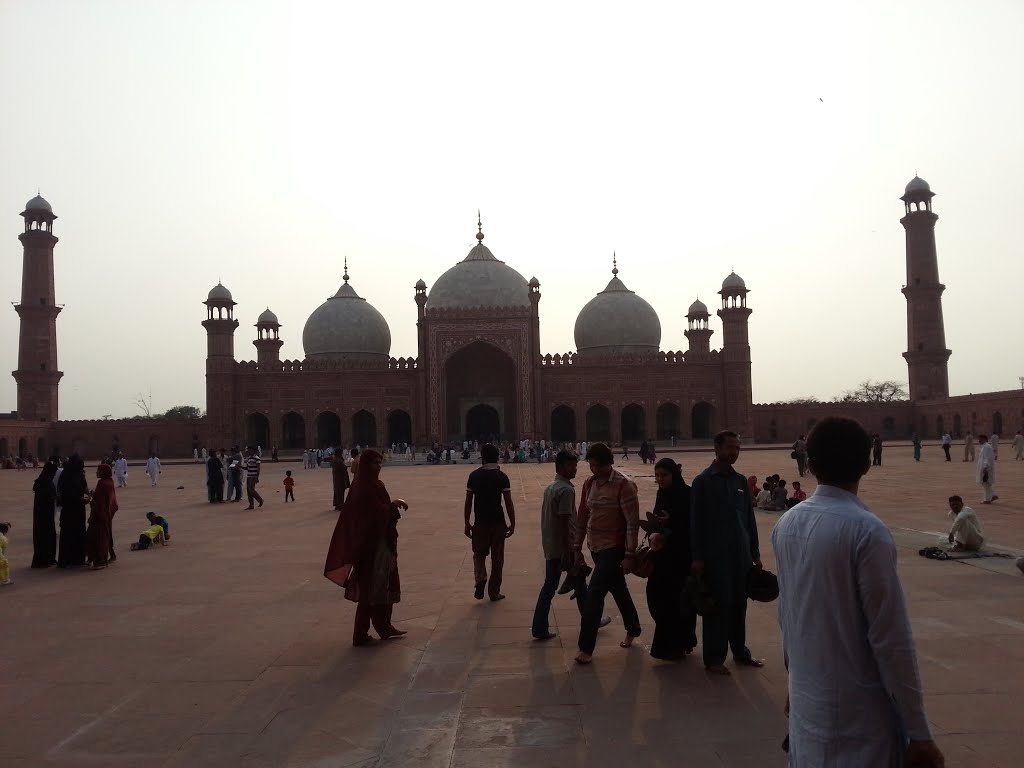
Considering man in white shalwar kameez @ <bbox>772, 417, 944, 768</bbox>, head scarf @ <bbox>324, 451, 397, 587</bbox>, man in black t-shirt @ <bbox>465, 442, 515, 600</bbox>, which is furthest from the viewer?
man in black t-shirt @ <bbox>465, 442, 515, 600</bbox>

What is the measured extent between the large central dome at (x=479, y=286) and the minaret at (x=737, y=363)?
8.52m

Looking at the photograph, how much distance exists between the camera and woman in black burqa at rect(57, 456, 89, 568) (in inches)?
275

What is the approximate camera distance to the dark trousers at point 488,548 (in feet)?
16.9

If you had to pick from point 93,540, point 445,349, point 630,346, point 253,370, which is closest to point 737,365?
point 630,346

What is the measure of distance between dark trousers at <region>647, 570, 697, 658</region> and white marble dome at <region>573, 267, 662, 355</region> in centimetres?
3428

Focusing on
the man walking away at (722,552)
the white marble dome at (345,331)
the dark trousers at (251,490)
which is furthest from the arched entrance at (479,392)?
the man walking away at (722,552)

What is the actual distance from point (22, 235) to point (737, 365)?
3030cm

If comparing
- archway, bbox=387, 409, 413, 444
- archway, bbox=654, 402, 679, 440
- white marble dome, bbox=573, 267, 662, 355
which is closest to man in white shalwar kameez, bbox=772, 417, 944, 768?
archway, bbox=387, 409, 413, 444

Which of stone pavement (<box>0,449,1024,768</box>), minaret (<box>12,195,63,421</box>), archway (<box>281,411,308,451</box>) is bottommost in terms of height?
stone pavement (<box>0,449,1024,768</box>)

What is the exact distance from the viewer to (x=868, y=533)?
65.0 inches

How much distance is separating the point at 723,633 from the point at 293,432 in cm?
3312

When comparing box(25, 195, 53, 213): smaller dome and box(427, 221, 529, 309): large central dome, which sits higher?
box(25, 195, 53, 213): smaller dome

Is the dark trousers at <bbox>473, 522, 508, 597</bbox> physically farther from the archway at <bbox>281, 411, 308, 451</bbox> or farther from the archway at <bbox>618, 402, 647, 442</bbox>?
the archway at <bbox>281, 411, 308, 451</bbox>

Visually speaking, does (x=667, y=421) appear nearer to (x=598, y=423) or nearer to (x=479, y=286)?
(x=598, y=423)
